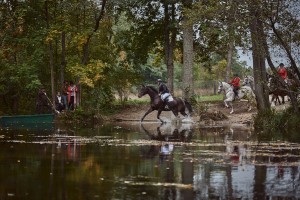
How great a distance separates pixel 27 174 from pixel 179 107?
24.7 meters

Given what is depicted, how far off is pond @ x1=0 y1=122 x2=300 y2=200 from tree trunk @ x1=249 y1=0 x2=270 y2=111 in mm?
8619

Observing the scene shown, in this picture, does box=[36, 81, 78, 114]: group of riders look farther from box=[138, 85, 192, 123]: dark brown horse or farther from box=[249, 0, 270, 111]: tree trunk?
box=[249, 0, 270, 111]: tree trunk

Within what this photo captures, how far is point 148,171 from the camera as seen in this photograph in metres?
11.0

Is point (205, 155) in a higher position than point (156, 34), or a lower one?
lower

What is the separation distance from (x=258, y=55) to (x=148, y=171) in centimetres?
1687

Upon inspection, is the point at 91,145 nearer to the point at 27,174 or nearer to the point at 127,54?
the point at 27,174

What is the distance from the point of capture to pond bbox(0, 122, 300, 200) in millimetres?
8555

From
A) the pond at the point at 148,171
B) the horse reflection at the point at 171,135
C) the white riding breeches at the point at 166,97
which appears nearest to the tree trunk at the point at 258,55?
the horse reflection at the point at 171,135

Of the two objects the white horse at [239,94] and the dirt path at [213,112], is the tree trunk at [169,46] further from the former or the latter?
the white horse at [239,94]

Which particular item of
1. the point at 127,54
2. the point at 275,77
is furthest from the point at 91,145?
the point at 127,54

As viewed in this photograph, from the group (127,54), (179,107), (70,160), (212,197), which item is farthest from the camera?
(127,54)

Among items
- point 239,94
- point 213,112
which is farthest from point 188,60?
point 213,112

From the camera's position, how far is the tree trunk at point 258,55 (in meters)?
24.2

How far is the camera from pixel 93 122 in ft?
116
